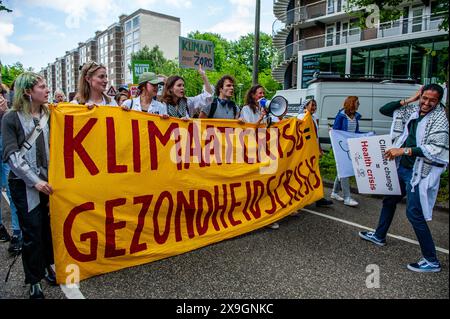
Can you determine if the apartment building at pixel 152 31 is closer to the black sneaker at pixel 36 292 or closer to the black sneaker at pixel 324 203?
Result: the black sneaker at pixel 324 203

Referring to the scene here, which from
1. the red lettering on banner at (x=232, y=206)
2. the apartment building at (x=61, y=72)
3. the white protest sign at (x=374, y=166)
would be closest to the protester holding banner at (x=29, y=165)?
the red lettering on banner at (x=232, y=206)

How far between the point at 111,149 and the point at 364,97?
9222 mm

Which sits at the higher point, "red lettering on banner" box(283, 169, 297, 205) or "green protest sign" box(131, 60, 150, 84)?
"green protest sign" box(131, 60, 150, 84)

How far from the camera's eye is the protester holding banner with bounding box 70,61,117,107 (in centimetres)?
374

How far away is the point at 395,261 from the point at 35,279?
3.49 meters

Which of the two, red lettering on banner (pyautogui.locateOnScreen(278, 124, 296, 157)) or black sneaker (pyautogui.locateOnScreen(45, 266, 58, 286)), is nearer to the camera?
black sneaker (pyautogui.locateOnScreen(45, 266, 58, 286))

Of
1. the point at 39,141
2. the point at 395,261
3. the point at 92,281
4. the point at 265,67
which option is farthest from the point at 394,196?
the point at 265,67

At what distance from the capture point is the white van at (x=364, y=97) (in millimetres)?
10648

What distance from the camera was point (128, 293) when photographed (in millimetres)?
3096

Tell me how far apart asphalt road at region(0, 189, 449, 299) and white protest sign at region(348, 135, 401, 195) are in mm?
684

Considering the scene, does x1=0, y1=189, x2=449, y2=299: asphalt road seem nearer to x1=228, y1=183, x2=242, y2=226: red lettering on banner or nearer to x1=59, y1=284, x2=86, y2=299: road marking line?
x1=59, y1=284, x2=86, y2=299: road marking line

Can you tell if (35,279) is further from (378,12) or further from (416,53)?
(416,53)

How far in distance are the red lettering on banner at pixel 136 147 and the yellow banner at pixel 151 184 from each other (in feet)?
0.03

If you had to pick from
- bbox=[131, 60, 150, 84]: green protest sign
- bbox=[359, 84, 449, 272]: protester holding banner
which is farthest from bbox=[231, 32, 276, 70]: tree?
bbox=[359, 84, 449, 272]: protester holding banner
